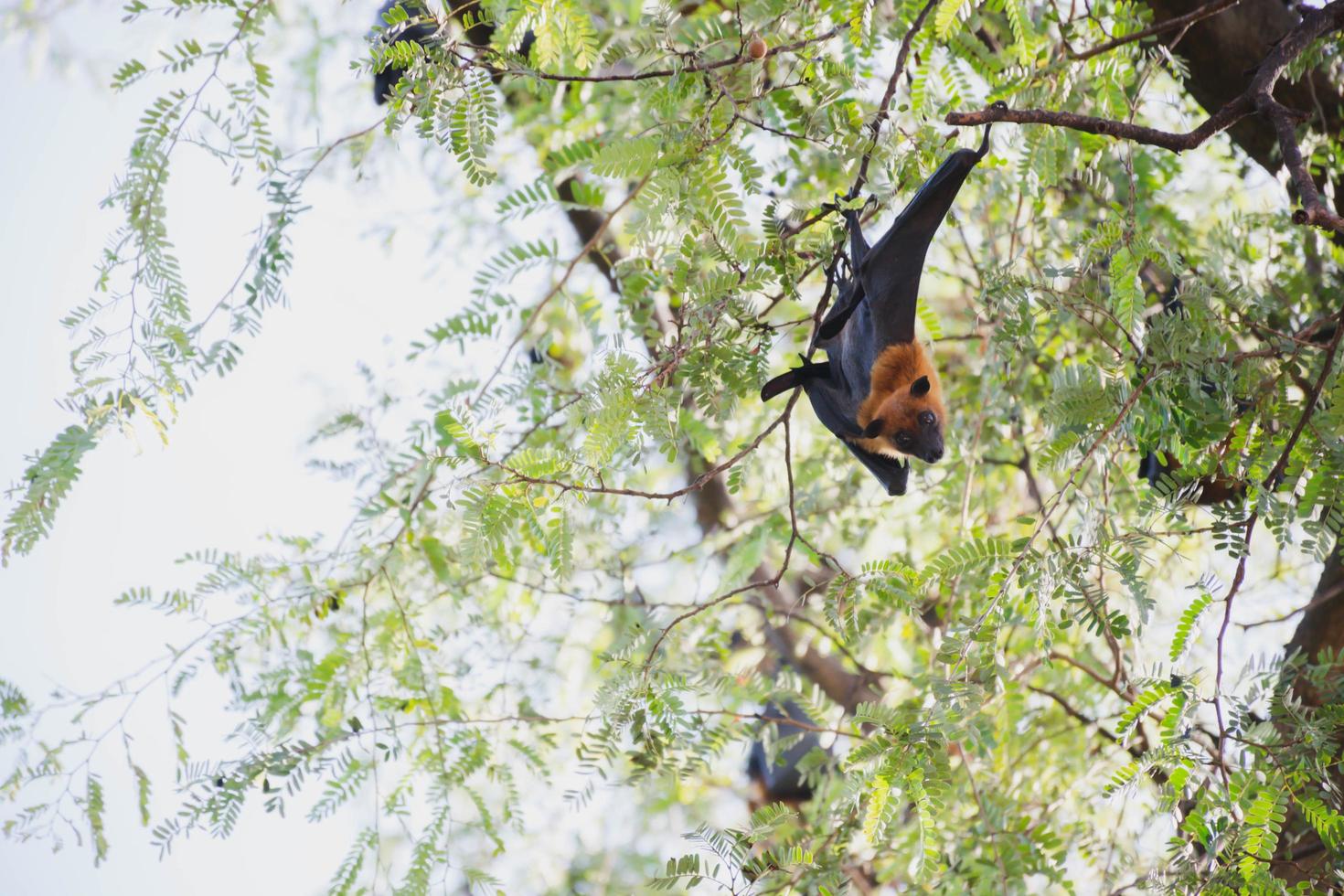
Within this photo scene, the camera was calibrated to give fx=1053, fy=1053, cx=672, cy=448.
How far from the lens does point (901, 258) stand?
2730 millimetres

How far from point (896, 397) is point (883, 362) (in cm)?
11

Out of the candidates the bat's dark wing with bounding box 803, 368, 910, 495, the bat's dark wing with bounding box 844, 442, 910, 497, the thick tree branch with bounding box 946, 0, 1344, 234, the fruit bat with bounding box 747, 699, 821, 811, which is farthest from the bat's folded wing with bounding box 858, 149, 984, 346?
the fruit bat with bounding box 747, 699, 821, 811

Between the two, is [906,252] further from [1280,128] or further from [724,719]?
[724,719]

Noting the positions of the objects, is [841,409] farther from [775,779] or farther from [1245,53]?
[775,779]

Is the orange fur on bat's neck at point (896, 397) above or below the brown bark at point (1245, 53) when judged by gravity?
below

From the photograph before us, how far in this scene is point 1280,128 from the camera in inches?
95.4

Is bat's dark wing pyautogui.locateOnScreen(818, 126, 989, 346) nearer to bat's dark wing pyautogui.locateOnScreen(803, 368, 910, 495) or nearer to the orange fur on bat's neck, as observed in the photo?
the orange fur on bat's neck

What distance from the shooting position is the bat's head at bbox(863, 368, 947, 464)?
318 centimetres

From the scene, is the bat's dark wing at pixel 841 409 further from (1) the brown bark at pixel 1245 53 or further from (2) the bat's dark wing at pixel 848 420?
(1) the brown bark at pixel 1245 53

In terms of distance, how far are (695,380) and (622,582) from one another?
2078 mm

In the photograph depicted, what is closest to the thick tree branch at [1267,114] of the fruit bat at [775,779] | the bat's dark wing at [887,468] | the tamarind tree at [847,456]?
the tamarind tree at [847,456]

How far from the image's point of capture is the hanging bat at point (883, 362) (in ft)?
8.93

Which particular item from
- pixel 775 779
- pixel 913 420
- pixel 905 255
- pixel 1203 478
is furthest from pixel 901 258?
pixel 775 779

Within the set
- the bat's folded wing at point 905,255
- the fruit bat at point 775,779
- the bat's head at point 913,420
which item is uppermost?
the fruit bat at point 775,779
